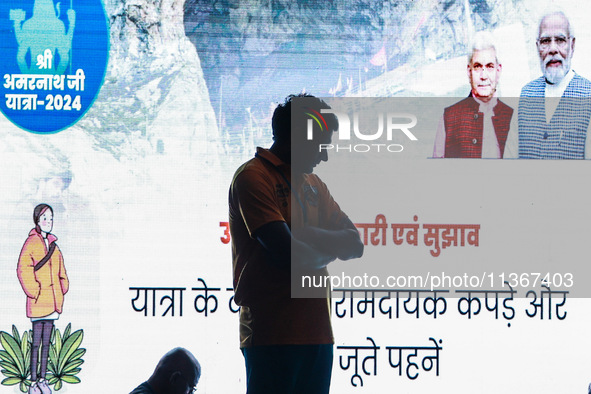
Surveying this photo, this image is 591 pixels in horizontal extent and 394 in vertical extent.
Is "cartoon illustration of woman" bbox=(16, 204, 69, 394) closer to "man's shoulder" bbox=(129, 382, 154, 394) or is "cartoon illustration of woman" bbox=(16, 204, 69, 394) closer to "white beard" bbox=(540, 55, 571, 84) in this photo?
"man's shoulder" bbox=(129, 382, 154, 394)

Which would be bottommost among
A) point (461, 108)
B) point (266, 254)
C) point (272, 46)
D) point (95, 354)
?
point (95, 354)

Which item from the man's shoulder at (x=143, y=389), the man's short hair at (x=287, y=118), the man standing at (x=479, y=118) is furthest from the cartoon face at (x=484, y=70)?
the man's shoulder at (x=143, y=389)

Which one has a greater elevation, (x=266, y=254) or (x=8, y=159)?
(x=8, y=159)


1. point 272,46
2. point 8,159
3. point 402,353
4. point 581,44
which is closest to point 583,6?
point 581,44

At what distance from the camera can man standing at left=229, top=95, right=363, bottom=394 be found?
2.62m

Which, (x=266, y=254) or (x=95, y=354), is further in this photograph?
(x=95, y=354)

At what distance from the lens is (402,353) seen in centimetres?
349

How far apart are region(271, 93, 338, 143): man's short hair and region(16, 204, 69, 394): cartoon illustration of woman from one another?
1.27 meters

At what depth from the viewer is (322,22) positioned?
3506 millimetres

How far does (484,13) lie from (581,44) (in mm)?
494

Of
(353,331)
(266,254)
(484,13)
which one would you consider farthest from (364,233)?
(484,13)

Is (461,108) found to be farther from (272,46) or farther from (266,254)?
(266,254)
